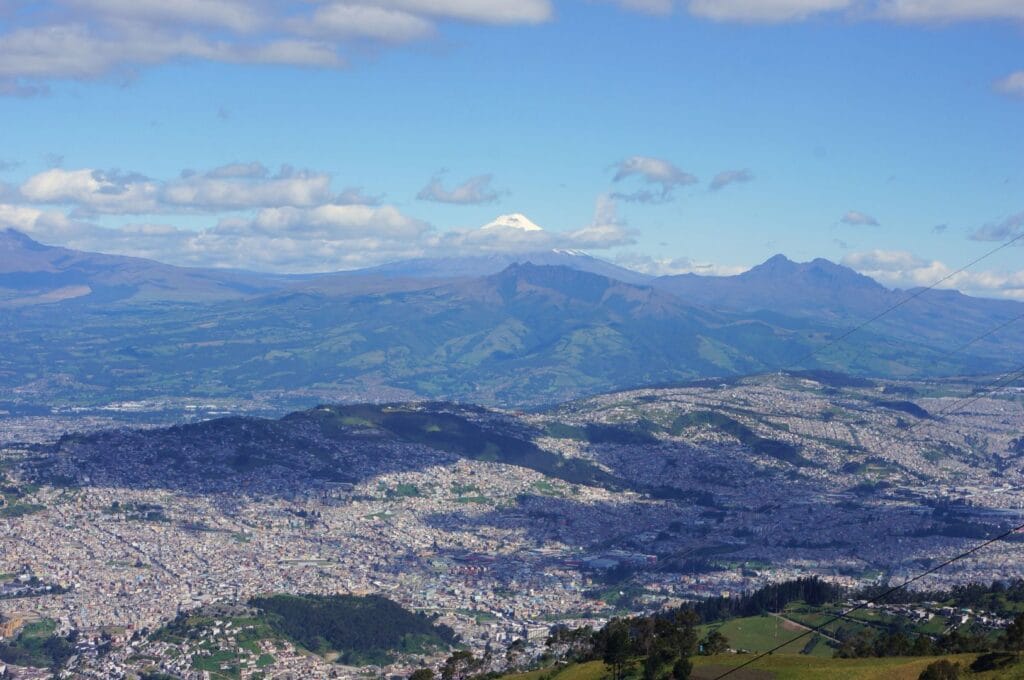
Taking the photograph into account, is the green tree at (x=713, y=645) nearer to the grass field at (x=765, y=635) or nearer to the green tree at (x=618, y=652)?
the grass field at (x=765, y=635)

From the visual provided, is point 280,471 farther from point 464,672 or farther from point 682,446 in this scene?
point 464,672

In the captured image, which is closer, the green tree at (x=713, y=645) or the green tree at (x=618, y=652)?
the green tree at (x=618, y=652)

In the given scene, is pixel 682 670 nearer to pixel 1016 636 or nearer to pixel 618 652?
pixel 618 652

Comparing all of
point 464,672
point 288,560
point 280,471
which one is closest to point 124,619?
point 288,560

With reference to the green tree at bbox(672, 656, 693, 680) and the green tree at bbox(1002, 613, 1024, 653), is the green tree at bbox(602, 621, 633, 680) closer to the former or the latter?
the green tree at bbox(672, 656, 693, 680)

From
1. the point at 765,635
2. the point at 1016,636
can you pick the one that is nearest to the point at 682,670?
the point at 1016,636

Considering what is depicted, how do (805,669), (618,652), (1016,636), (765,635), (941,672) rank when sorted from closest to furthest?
(941,672) → (805,669) → (1016,636) → (618,652) → (765,635)

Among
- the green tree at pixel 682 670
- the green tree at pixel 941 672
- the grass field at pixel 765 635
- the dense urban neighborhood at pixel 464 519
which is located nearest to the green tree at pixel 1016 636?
the green tree at pixel 941 672
